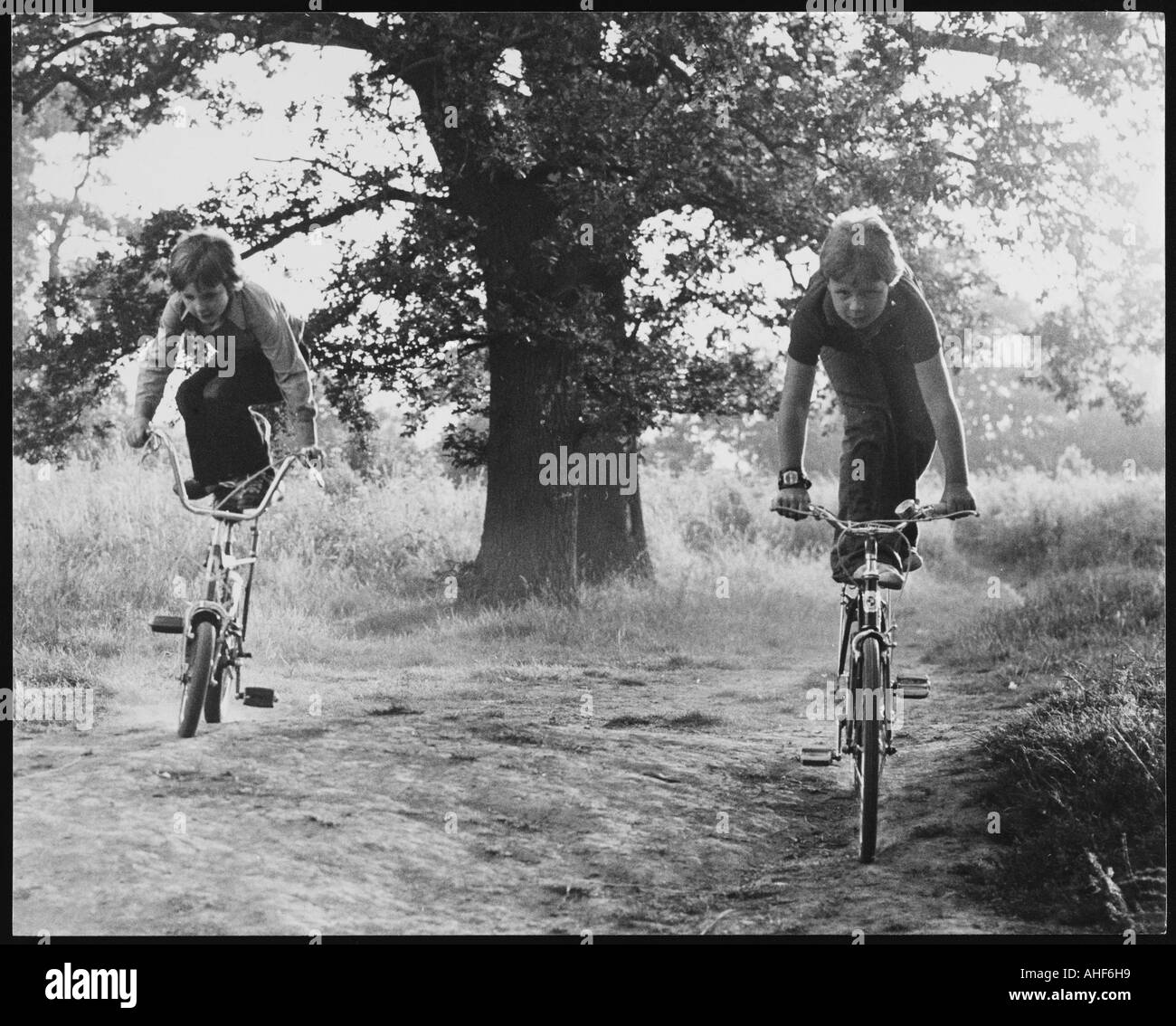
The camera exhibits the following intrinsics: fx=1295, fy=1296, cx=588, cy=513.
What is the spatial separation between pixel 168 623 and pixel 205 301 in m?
1.35

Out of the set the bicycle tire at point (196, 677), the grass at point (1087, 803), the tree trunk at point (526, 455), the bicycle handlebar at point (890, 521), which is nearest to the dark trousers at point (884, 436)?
the bicycle handlebar at point (890, 521)

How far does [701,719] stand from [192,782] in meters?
2.01

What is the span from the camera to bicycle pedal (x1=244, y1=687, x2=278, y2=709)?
198 inches

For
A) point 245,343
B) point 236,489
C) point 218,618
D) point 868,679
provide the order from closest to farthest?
point 868,679 < point 218,618 < point 236,489 < point 245,343

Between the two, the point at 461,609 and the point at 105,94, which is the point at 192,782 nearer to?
the point at 461,609

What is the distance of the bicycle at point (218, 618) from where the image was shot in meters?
4.83

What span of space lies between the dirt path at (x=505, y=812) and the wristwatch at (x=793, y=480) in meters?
1.12

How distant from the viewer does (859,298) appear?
4902 millimetres

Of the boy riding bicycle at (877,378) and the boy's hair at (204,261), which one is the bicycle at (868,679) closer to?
the boy riding bicycle at (877,378)

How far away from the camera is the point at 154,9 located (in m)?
5.56

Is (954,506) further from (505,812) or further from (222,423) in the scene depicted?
(222,423)

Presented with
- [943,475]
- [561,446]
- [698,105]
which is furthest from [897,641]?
[698,105]

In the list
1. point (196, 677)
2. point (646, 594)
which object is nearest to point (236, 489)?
point (196, 677)
